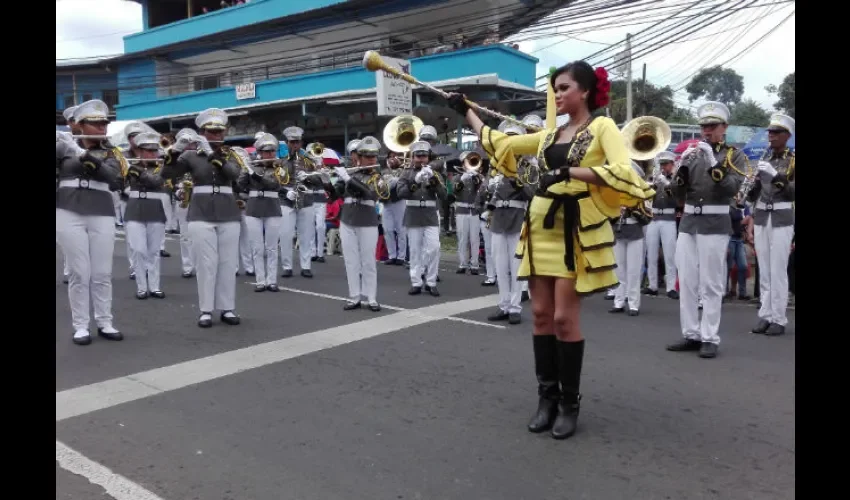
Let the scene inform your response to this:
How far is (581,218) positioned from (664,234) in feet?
21.2

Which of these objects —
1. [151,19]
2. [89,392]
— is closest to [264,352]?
[89,392]

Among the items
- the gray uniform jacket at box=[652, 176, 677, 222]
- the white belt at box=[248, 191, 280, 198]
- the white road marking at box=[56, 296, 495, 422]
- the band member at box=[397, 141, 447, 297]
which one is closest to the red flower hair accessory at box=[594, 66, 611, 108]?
the white road marking at box=[56, 296, 495, 422]

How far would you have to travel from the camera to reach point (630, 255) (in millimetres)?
8969

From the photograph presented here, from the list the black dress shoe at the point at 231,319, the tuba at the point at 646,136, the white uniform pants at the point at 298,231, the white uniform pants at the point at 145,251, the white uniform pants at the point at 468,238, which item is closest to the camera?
the tuba at the point at 646,136

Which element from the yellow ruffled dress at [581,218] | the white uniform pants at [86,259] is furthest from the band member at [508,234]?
the white uniform pants at [86,259]

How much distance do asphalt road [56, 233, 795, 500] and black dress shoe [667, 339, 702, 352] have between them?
0.13 metres

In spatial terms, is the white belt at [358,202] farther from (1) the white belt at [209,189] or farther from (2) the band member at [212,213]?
(1) the white belt at [209,189]

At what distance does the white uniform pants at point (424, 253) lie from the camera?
387 inches

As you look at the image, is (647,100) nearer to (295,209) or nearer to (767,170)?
(295,209)

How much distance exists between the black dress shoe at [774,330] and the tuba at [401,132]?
17.2ft

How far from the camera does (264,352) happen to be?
6.25 m

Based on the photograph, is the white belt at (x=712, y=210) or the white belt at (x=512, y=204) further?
the white belt at (x=512, y=204)

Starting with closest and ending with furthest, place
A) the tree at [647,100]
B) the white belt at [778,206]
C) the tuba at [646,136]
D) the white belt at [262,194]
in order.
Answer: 1. the tuba at [646,136]
2. the white belt at [778,206]
3. the white belt at [262,194]
4. the tree at [647,100]

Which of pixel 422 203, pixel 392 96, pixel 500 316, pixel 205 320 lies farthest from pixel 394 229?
pixel 205 320
